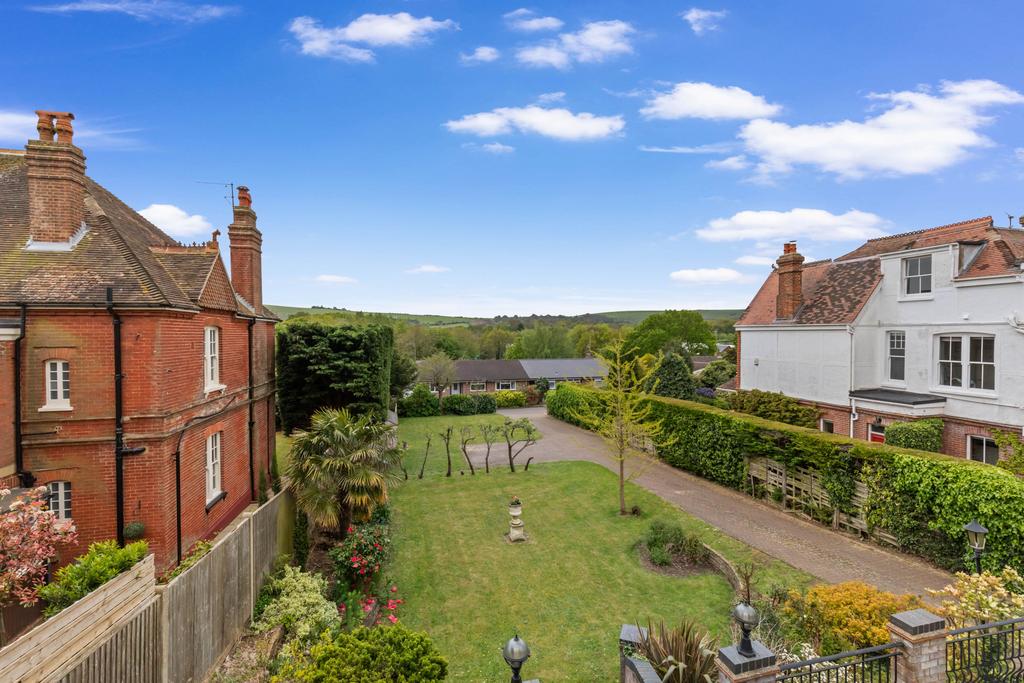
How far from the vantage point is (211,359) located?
43.6ft

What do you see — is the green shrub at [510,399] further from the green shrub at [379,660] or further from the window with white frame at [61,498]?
the green shrub at [379,660]

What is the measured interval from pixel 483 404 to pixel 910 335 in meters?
32.3

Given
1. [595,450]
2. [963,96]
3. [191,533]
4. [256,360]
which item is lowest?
[595,450]

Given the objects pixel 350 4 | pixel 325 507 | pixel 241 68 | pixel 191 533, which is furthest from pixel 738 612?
pixel 241 68

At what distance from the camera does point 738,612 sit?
16.5ft

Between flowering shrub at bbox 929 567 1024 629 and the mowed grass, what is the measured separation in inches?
149

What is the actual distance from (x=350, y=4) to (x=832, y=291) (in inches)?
905

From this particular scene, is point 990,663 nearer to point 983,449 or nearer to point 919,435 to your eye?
point 919,435

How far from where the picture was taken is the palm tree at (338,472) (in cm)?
1178

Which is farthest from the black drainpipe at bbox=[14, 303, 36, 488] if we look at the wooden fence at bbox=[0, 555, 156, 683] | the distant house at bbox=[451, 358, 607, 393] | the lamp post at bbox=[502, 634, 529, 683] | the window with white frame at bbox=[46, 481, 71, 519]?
the distant house at bbox=[451, 358, 607, 393]

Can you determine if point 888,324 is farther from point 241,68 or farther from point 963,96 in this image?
point 241,68

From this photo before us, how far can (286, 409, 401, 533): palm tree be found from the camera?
11781 mm

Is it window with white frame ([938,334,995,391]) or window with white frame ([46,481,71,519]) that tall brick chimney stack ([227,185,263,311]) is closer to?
window with white frame ([46,481,71,519])

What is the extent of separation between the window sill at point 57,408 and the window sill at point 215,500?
13.5 feet
